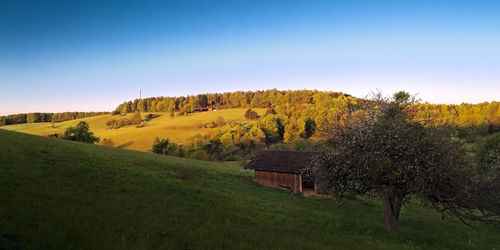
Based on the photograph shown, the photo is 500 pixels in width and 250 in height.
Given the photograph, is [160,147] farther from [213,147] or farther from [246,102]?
[246,102]

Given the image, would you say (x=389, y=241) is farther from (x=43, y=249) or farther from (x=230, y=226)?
(x=43, y=249)

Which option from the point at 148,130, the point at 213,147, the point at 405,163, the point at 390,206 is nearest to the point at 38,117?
the point at 148,130

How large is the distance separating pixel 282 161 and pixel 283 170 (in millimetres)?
2311

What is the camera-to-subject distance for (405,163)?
1385cm

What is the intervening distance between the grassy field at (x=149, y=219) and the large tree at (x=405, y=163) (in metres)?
3.10

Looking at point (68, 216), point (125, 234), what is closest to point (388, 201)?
point (125, 234)

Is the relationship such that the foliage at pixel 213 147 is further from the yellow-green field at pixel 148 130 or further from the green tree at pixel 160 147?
the yellow-green field at pixel 148 130

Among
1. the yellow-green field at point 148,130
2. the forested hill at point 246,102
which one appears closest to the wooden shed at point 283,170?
the yellow-green field at point 148,130

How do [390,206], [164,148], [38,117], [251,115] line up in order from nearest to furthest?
[390,206], [164,148], [251,115], [38,117]

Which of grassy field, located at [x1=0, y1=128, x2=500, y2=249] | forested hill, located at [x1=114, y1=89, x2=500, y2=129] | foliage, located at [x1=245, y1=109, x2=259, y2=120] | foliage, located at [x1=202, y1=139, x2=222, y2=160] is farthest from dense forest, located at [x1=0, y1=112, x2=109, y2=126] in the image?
grassy field, located at [x1=0, y1=128, x2=500, y2=249]

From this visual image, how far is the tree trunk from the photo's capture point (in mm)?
16078

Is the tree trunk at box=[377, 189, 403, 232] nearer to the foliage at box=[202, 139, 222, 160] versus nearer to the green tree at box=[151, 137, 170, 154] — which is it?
the foliage at box=[202, 139, 222, 160]

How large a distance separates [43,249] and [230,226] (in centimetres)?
789

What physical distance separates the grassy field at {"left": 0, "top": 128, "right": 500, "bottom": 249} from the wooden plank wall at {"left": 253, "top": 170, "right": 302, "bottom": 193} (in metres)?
6.84
